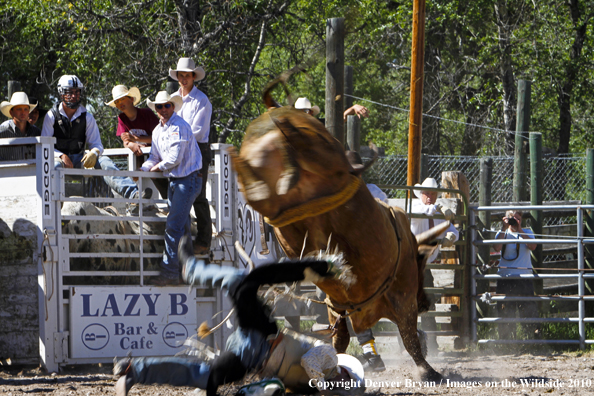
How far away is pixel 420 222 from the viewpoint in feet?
28.7

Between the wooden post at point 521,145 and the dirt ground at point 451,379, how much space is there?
2794 mm

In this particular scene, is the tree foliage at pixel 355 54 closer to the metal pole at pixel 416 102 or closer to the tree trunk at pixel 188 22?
the tree trunk at pixel 188 22

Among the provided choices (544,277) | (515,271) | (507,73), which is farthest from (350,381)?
(507,73)

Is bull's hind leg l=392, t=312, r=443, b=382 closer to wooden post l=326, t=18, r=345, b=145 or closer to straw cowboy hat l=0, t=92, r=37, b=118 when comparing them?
wooden post l=326, t=18, r=345, b=145

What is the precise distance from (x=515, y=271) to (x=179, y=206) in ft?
14.1

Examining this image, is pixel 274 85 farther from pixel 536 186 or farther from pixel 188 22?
pixel 188 22

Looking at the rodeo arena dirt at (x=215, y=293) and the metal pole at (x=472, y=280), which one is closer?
the rodeo arena dirt at (x=215, y=293)

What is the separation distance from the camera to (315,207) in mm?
4152

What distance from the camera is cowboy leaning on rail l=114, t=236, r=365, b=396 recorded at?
3.71 m

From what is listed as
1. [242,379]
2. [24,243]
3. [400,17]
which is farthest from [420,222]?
[400,17]

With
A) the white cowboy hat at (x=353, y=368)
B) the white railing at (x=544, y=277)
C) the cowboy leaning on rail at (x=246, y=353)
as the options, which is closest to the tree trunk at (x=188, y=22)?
the white railing at (x=544, y=277)

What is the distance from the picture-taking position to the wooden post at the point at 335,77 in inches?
327

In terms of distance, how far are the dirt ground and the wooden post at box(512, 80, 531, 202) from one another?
2.79 metres

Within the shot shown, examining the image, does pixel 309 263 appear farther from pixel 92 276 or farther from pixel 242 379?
pixel 92 276
